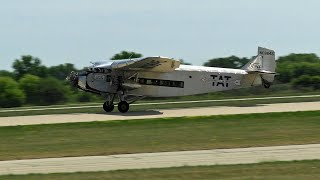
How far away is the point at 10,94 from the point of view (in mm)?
75438

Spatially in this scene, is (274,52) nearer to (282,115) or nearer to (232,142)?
(282,115)

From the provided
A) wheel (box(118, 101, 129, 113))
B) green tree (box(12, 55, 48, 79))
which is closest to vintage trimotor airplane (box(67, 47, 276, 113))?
wheel (box(118, 101, 129, 113))

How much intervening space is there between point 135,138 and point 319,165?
31.6 feet

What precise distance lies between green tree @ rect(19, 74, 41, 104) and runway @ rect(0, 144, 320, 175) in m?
47.3

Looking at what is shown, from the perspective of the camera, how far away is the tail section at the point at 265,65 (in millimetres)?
45269

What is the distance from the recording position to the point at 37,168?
18516mm

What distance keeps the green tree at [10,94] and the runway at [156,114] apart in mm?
32277

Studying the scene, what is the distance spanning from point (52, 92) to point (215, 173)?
2223 inches

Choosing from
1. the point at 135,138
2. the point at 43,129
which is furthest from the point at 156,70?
the point at 135,138

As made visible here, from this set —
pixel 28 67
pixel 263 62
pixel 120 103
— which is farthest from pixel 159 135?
pixel 28 67

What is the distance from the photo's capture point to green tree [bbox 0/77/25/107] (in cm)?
7125

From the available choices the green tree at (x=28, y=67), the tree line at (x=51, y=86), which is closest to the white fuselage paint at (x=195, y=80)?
the tree line at (x=51, y=86)

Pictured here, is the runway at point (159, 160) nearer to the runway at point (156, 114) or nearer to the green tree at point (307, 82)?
the runway at point (156, 114)

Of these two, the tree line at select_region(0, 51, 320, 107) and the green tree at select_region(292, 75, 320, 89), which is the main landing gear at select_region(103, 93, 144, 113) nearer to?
the tree line at select_region(0, 51, 320, 107)
